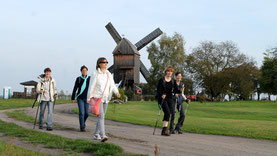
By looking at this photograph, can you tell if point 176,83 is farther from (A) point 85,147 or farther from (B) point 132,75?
(B) point 132,75

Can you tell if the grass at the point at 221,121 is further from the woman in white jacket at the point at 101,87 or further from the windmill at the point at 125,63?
the windmill at the point at 125,63

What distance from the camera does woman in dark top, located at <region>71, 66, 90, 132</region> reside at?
32.8 ft

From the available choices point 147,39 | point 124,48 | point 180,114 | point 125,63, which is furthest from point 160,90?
point 147,39

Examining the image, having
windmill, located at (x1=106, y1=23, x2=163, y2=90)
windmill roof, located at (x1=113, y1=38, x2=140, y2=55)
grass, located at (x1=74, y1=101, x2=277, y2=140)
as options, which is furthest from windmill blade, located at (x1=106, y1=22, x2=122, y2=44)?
grass, located at (x1=74, y1=101, x2=277, y2=140)

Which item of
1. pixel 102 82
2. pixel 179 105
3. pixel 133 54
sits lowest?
pixel 179 105

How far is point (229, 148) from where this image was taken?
7398 mm

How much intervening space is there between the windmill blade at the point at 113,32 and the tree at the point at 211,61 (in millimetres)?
18705

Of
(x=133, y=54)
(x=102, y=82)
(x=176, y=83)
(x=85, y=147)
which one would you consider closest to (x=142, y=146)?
(x=85, y=147)

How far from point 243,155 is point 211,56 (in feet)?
199

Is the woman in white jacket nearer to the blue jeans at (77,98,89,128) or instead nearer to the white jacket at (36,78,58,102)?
the blue jeans at (77,98,89,128)

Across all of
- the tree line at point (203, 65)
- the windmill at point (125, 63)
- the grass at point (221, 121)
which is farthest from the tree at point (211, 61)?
the grass at point (221, 121)

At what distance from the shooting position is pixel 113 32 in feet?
181

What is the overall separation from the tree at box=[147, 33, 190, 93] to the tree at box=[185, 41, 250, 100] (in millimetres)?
3157

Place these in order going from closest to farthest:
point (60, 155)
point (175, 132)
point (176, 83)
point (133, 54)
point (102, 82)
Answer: point (60, 155) < point (102, 82) < point (176, 83) < point (175, 132) < point (133, 54)
